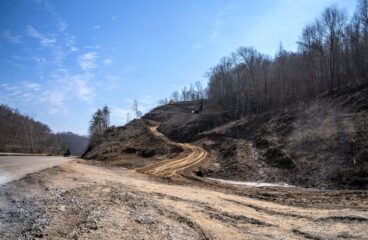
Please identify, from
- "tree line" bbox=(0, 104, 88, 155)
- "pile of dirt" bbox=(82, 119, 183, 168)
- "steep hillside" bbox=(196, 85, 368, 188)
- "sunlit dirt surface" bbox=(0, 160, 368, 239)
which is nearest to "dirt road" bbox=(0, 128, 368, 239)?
"sunlit dirt surface" bbox=(0, 160, 368, 239)

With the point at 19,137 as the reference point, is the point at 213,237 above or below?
below

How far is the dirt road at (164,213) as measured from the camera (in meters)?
12.2

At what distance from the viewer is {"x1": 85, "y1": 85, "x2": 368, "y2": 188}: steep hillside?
87.2 ft

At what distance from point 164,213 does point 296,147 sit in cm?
2145

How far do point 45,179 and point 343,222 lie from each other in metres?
15.2

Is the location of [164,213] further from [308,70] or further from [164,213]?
[308,70]

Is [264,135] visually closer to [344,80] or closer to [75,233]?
[344,80]

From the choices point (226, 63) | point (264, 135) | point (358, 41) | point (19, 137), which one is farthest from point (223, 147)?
point (19, 137)

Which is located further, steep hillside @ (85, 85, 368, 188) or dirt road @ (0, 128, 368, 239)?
steep hillside @ (85, 85, 368, 188)

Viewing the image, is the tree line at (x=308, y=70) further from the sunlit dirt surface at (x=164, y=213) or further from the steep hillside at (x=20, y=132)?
the steep hillside at (x=20, y=132)

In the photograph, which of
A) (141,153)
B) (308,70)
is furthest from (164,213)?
(308,70)

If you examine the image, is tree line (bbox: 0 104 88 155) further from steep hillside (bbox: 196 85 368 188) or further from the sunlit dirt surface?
the sunlit dirt surface

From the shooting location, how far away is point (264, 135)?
41.4 metres

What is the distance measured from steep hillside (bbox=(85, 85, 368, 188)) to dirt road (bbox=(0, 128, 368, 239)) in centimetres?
620
